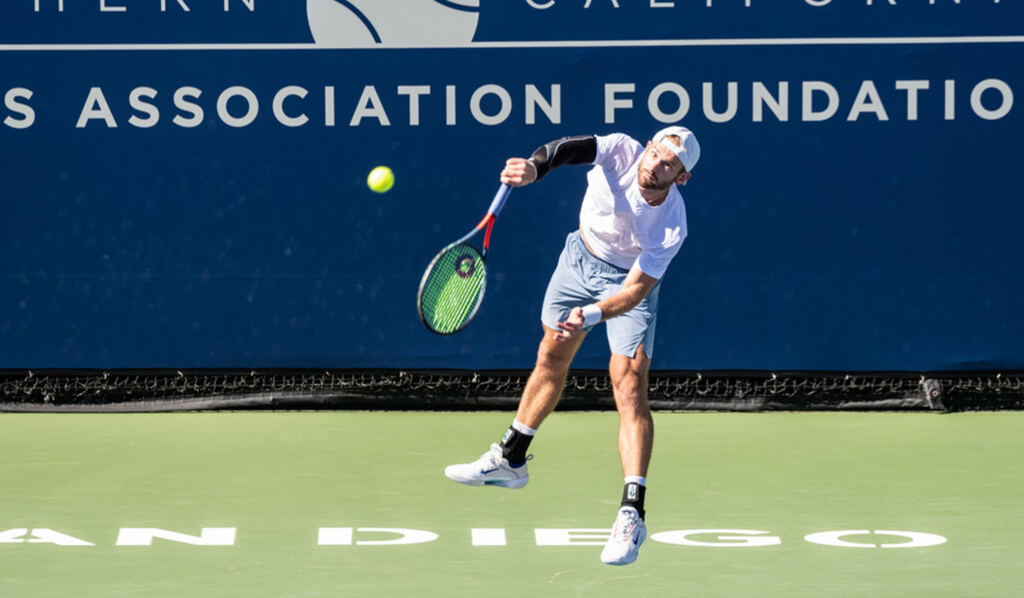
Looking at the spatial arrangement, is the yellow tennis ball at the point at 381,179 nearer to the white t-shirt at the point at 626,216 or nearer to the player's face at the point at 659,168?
the white t-shirt at the point at 626,216

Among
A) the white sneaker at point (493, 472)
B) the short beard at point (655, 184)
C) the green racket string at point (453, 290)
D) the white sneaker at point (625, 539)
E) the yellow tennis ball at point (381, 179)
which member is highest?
the yellow tennis ball at point (381, 179)

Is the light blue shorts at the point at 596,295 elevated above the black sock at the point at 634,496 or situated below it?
above

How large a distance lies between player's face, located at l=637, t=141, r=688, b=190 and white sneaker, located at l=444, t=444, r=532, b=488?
1.27 m

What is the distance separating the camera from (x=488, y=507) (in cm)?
576

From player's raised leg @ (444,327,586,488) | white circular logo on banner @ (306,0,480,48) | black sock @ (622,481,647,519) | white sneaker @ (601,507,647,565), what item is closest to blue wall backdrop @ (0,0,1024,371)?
white circular logo on banner @ (306,0,480,48)

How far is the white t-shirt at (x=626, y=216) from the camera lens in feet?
17.1

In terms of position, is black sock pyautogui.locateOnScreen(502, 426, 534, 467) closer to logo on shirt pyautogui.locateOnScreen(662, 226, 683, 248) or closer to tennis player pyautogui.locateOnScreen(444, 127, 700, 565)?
tennis player pyautogui.locateOnScreen(444, 127, 700, 565)

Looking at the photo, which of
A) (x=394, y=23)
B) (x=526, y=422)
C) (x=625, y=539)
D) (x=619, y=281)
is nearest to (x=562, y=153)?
(x=619, y=281)

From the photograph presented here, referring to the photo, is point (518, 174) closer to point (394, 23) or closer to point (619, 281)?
point (619, 281)

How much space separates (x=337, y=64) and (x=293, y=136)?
424 millimetres

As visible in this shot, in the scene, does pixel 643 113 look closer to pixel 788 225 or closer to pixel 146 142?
pixel 788 225

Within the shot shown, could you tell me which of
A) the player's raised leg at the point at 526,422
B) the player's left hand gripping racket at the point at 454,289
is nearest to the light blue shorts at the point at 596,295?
the player's raised leg at the point at 526,422

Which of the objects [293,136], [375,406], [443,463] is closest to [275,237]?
[293,136]

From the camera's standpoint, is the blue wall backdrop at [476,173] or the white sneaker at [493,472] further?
the blue wall backdrop at [476,173]
